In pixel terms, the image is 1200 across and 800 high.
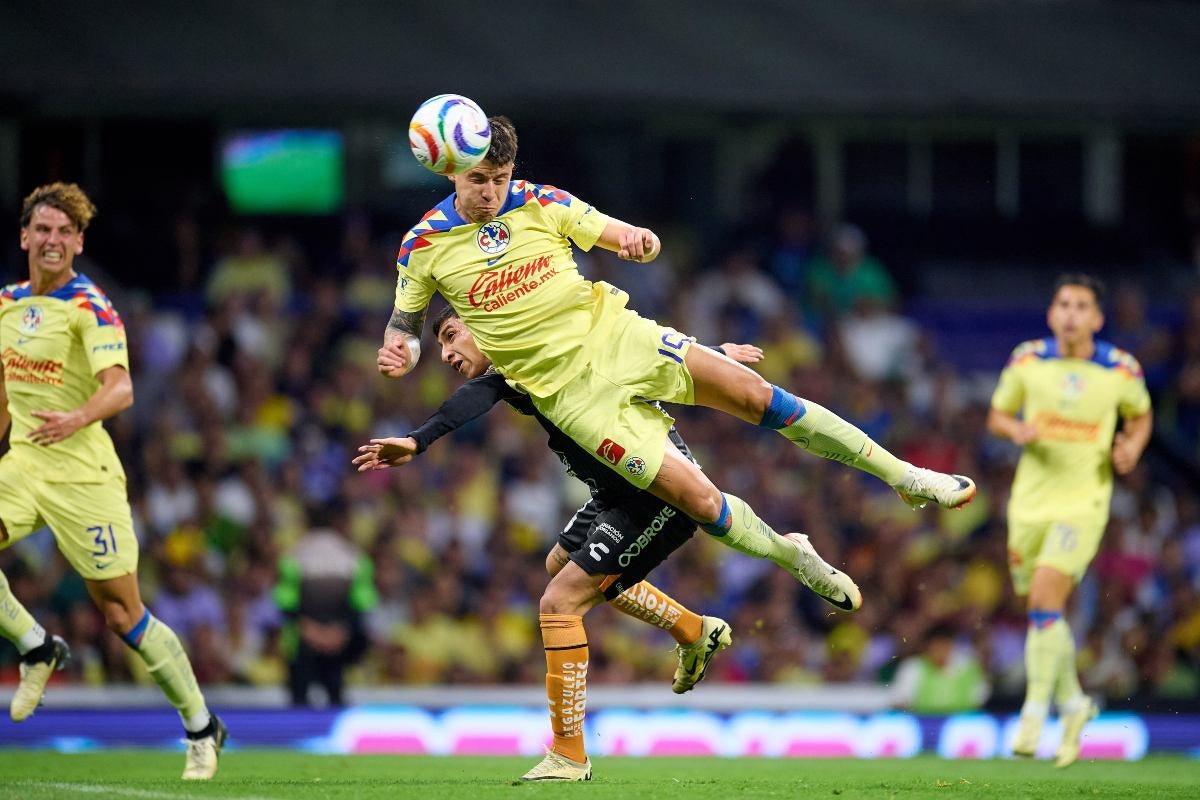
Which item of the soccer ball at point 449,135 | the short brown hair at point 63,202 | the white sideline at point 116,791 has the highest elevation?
the soccer ball at point 449,135

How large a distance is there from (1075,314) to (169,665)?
6228 millimetres

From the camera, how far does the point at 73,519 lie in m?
9.75

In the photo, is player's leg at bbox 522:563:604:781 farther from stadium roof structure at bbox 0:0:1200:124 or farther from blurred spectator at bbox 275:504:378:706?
stadium roof structure at bbox 0:0:1200:124

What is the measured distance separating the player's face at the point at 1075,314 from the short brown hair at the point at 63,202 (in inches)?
244

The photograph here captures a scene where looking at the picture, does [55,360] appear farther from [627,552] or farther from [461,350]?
[627,552]

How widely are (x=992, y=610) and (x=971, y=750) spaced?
11.4 ft

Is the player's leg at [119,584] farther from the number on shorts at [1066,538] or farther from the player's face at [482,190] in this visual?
the number on shorts at [1066,538]

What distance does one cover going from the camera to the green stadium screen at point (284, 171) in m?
19.7

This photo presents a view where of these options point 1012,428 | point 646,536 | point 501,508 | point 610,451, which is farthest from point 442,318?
point 501,508

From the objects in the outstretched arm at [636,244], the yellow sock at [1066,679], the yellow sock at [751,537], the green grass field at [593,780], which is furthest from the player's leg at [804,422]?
the yellow sock at [1066,679]

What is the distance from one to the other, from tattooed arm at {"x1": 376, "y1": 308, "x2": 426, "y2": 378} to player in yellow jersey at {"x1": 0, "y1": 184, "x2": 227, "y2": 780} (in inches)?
62.7

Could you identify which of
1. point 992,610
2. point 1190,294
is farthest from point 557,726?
point 1190,294

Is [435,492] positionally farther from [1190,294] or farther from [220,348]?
[1190,294]

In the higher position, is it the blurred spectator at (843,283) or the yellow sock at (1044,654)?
the blurred spectator at (843,283)
